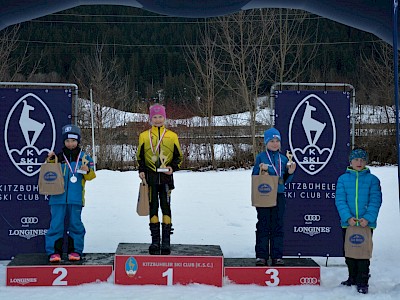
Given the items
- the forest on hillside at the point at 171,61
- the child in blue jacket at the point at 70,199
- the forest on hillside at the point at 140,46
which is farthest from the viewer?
the forest on hillside at the point at 140,46

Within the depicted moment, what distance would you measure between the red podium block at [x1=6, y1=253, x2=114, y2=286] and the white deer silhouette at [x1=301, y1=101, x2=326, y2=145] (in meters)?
2.59

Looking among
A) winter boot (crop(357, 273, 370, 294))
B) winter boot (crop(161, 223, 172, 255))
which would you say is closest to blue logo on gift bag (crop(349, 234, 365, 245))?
winter boot (crop(357, 273, 370, 294))

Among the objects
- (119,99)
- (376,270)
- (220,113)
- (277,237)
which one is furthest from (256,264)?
(119,99)

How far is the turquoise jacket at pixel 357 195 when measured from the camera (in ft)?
15.2

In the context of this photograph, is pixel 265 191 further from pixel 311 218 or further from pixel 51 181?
pixel 51 181

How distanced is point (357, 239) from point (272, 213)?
0.87m

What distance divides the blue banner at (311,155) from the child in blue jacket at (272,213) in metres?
0.61

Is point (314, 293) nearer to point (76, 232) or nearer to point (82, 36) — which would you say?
point (76, 232)

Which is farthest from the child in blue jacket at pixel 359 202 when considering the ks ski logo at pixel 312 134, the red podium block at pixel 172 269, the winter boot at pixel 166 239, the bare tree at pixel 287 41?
the bare tree at pixel 287 41

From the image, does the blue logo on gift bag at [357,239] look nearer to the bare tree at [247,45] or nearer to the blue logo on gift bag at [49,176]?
the blue logo on gift bag at [49,176]

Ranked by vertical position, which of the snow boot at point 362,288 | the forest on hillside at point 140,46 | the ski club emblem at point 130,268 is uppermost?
the forest on hillside at point 140,46

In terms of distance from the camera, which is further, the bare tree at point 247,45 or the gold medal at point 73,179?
the bare tree at point 247,45

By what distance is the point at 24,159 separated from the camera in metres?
5.52

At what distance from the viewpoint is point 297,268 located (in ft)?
15.9
